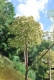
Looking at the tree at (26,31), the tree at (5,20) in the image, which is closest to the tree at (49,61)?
the tree at (26,31)

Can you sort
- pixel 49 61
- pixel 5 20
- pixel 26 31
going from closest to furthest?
pixel 26 31 → pixel 49 61 → pixel 5 20

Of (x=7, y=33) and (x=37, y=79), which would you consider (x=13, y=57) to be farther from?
(x=37, y=79)

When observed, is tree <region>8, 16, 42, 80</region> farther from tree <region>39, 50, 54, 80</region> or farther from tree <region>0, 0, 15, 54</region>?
tree <region>0, 0, 15, 54</region>

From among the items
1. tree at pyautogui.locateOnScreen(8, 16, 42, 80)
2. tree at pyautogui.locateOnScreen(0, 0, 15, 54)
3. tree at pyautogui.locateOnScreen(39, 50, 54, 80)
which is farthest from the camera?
tree at pyautogui.locateOnScreen(0, 0, 15, 54)

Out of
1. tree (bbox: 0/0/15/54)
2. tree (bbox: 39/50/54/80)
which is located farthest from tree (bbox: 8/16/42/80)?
tree (bbox: 0/0/15/54)

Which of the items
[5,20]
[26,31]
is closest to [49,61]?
[26,31]

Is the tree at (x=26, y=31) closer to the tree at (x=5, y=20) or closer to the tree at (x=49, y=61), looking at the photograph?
the tree at (x=49, y=61)

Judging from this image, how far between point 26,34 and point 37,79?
785 centimetres

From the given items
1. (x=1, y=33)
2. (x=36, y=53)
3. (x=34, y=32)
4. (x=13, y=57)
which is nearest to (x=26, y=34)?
(x=34, y=32)

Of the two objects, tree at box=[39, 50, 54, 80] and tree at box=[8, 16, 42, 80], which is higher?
tree at box=[8, 16, 42, 80]

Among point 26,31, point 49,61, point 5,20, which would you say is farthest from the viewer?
point 5,20

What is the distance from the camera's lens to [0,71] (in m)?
8.34

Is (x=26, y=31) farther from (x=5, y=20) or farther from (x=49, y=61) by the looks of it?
(x=5, y=20)

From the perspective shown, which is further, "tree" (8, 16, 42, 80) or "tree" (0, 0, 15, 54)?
"tree" (0, 0, 15, 54)
